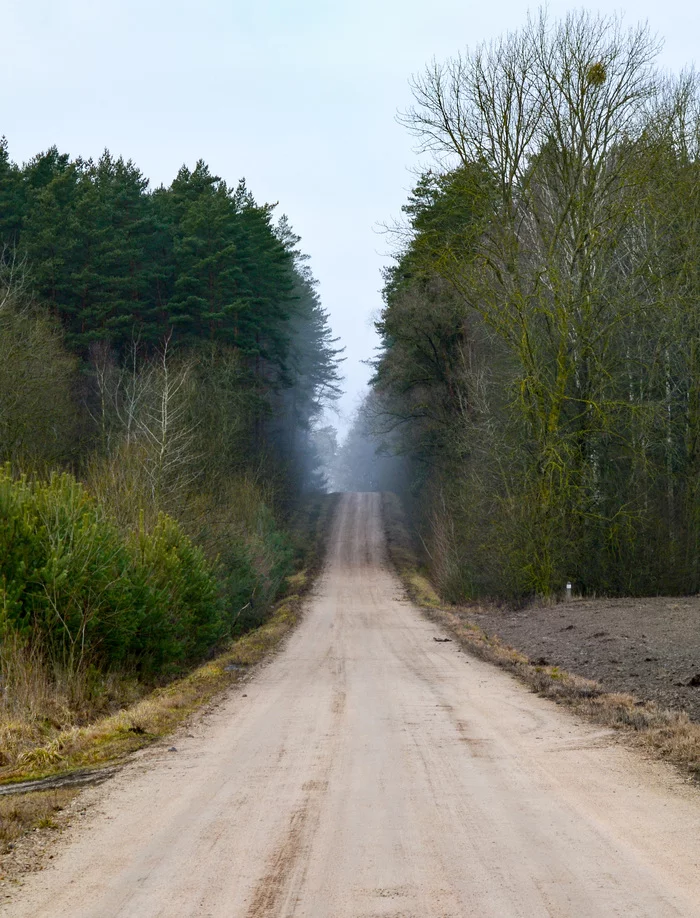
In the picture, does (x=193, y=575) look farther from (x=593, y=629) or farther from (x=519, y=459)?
(x=519, y=459)

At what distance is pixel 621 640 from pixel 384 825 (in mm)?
11710

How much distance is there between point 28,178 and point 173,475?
19.0 meters

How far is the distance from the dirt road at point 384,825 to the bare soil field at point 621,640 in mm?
1815

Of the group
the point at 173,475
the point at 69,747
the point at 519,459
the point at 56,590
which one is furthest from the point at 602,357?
the point at 69,747

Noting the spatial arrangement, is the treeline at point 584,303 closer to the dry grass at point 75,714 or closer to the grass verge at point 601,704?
the grass verge at point 601,704

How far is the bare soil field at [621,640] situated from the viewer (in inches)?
491

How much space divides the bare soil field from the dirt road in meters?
1.82

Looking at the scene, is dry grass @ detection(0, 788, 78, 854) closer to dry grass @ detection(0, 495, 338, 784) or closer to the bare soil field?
dry grass @ detection(0, 495, 338, 784)

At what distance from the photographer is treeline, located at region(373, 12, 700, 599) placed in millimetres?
25312

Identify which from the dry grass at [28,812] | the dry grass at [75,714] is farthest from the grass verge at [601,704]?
the dry grass at [28,812]

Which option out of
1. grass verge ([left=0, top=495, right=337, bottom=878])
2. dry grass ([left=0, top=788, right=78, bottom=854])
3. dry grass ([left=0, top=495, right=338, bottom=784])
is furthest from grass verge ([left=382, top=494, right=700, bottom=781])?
dry grass ([left=0, top=788, right=78, bottom=854])

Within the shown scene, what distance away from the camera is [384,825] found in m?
6.38

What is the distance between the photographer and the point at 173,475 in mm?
27969

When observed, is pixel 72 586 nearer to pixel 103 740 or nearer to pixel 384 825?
pixel 103 740
